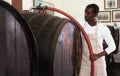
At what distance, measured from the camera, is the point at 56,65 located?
1489 millimetres

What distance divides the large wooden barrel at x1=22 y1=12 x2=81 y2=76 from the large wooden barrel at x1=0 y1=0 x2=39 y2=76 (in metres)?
0.15

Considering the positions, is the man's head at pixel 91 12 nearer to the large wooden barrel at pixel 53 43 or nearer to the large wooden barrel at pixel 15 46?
the large wooden barrel at pixel 53 43

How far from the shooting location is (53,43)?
1.45 m

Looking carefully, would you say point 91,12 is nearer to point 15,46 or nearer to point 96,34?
point 96,34

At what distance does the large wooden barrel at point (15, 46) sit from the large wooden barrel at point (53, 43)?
149 millimetres

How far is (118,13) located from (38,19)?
17.7 ft

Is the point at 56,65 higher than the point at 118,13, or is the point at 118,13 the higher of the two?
the point at 118,13

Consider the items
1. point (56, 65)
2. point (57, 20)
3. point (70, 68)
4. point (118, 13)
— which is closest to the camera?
point (56, 65)

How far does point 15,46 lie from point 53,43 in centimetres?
33

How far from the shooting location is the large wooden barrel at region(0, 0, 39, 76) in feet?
3.62

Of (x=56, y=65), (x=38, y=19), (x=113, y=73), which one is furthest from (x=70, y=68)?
(x=113, y=73)

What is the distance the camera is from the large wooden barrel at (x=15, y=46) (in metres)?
1.10

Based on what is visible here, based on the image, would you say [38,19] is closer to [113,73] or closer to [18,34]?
[18,34]

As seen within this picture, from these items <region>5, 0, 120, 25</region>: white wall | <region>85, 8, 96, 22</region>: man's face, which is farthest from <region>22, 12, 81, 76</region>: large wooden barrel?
<region>5, 0, 120, 25</region>: white wall
